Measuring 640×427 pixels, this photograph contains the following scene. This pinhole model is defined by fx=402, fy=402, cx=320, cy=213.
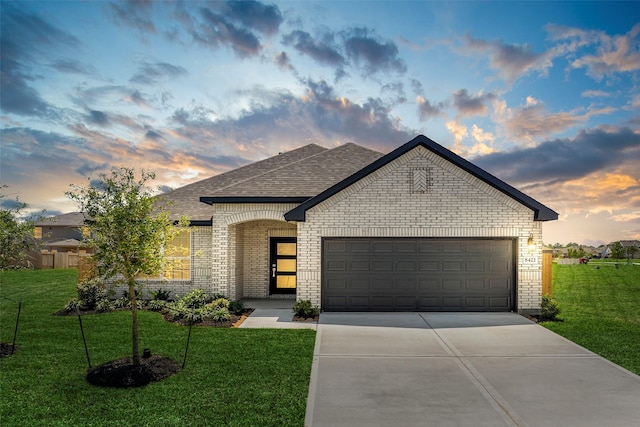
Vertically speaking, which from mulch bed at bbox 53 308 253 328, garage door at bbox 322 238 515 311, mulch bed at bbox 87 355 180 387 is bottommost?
mulch bed at bbox 53 308 253 328

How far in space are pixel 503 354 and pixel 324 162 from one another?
1032cm

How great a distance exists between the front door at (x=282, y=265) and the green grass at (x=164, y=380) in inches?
206

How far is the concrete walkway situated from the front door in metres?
0.70

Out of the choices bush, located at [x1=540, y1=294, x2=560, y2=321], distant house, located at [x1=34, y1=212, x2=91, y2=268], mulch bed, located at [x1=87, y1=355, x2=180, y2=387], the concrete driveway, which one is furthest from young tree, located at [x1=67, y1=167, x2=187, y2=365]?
distant house, located at [x1=34, y1=212, x2=91, y2=268]

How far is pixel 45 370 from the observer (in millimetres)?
7156

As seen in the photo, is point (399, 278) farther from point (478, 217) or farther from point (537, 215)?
point (537, 215)

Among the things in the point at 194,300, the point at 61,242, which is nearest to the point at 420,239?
the point at 194,300

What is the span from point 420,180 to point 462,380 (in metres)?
6.78

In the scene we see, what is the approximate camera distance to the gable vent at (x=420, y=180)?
40.6ft

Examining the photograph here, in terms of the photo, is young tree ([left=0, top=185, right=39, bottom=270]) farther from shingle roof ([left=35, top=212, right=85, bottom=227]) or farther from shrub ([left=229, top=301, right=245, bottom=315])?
shingle roof ([left=35, top=212, right=85, bottom=227])

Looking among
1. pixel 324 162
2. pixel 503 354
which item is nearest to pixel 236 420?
pixel 503 354

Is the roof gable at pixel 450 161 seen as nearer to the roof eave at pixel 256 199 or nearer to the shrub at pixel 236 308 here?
the roof eave at pixel 256 199

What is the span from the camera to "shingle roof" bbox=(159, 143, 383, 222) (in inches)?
543

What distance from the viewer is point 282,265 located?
1570cm
